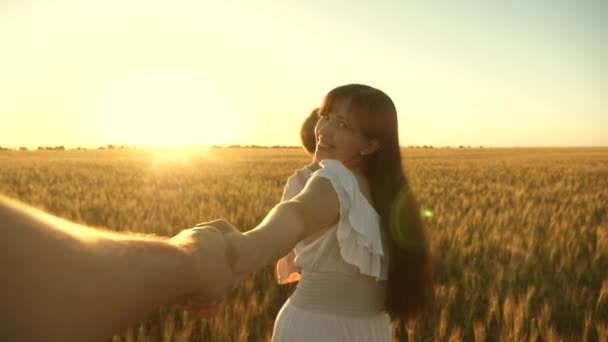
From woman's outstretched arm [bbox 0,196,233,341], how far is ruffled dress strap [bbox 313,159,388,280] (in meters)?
0.60

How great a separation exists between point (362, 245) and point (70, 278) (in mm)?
993

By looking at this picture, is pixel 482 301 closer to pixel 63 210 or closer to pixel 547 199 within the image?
pixel 63 210

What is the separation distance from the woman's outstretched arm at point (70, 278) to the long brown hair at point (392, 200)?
0.90 meters

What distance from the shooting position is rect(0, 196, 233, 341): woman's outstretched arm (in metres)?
0.58

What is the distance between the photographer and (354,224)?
4.63ft

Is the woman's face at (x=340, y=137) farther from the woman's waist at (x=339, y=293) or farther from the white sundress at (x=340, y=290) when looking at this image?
the woman's waist at (x=339, y=293)

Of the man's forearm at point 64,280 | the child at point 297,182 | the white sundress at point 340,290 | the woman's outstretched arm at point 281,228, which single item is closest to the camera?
the man's forearm at point 64,280

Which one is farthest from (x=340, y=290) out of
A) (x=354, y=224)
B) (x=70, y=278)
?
(x=70, y=278)

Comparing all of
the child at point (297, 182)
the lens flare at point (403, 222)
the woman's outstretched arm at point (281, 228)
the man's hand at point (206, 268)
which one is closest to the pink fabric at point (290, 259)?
the child at point (297, 182)

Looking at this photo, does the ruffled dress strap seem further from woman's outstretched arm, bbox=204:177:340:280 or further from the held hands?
the held hands

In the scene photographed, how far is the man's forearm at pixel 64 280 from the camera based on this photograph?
1.89 feet

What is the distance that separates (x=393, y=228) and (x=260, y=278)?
1.87 metres

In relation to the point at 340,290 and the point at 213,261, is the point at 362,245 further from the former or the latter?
the point at 213,261

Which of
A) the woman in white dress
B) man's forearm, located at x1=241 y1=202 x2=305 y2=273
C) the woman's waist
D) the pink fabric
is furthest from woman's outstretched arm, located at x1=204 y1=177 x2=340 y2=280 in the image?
the pink fabric
